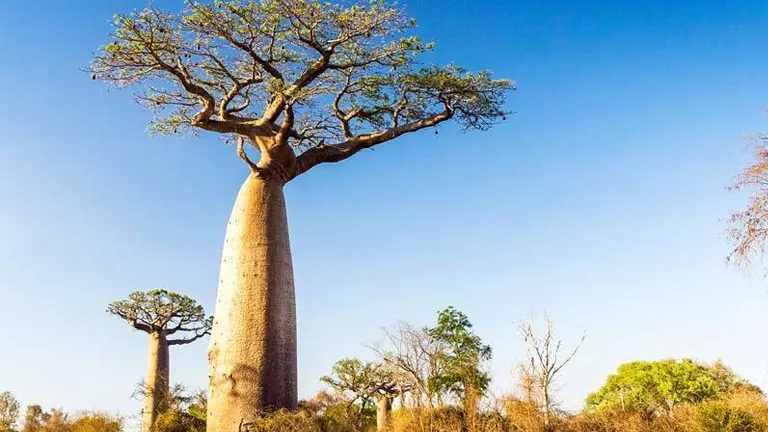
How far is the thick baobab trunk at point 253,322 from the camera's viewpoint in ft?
20.1

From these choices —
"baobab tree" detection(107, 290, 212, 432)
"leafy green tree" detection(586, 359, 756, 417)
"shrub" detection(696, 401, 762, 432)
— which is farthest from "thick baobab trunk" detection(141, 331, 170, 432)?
"leafy green tree" detection(586, 359, 756, 417)

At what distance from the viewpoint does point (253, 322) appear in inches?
247

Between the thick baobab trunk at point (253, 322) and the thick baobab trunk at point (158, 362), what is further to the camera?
the thick baobab trunk at point (158, 362)

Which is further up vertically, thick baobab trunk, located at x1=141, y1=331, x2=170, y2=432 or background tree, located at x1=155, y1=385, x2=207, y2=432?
thick baobab trunk, located at x1=141, y1=331, x2=170, y2=432

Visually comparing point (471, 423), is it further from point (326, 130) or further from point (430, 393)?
point (326, 130)

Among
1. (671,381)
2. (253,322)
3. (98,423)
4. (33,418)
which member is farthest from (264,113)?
(671,381)

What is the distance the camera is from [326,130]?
841cm

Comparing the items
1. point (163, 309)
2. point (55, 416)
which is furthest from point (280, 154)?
point (55, 416)

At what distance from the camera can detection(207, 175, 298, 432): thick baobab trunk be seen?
6.11 meters

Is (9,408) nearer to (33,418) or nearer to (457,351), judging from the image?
(33,418)

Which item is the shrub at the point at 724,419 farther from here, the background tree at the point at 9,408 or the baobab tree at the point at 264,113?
the background tree at the point at 9,408

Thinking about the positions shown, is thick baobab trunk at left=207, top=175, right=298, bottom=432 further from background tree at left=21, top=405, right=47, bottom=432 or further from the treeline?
background tree at left=21, top=405, right=47, bottom=432

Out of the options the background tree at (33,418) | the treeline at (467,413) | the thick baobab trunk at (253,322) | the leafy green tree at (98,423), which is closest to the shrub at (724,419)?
the treeline at (467,413)

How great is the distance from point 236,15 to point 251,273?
2869mm
